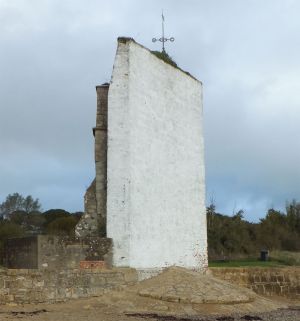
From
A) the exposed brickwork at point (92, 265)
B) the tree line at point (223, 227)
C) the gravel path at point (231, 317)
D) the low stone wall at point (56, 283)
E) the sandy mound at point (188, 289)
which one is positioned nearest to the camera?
the gravel path at point (231, 317)

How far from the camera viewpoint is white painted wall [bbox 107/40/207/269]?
15234 millimetres

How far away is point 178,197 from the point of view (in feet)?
56.9

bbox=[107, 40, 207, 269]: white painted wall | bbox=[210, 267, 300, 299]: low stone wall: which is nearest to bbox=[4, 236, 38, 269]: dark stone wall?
bbox=[107, 40, 207, 269]: white painted wall

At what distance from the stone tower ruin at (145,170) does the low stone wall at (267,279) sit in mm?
1028

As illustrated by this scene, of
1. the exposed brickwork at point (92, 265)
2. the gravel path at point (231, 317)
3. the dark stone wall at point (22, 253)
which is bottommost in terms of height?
the gravel path at point (231, 317)

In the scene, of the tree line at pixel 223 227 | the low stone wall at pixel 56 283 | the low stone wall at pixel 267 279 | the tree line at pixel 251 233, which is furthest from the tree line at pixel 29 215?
the low stone wall at pixel 56 283

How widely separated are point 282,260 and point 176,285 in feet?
44.8

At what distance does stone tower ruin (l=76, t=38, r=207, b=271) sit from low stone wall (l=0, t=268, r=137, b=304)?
2.21 feet

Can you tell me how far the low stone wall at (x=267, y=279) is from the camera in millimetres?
18422

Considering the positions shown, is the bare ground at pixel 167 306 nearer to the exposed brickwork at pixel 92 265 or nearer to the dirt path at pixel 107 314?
the dirt path at pixel 107 314

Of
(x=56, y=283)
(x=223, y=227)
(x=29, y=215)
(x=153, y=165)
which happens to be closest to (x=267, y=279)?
(x=153, y=165)

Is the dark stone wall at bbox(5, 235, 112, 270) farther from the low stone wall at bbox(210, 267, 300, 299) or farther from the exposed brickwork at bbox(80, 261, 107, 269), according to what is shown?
the low stone wall at bbox(210, 267, 300, 299)

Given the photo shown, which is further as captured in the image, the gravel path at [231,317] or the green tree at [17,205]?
the green tree at [17,205]

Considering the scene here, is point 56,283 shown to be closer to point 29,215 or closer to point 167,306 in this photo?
point 167,306
